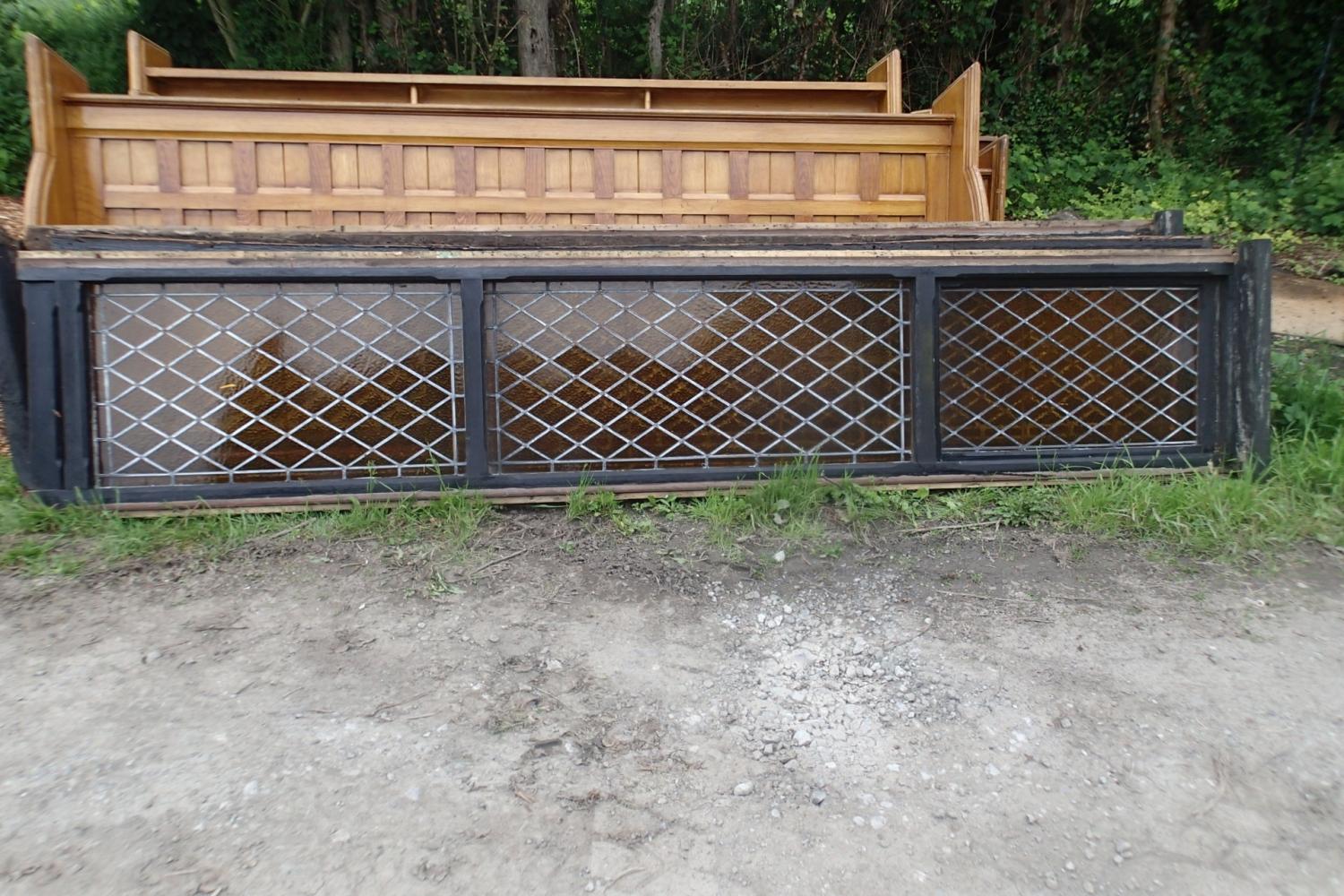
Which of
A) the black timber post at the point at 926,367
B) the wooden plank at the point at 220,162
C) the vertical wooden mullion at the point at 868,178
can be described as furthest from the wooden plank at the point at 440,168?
the black timber post at the point at 926,367

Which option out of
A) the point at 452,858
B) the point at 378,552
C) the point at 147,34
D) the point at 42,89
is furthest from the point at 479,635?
the point at 147,34

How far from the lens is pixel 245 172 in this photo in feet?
13.4

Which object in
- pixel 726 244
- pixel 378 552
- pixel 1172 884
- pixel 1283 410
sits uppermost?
pixel 726 244

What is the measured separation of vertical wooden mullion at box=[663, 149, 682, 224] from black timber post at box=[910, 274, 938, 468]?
170 cm

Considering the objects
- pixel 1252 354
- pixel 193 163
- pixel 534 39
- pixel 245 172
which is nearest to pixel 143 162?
pixel 193 163

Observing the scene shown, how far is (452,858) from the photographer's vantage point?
65.5 inches

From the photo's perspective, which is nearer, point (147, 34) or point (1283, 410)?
point (1283, 410)

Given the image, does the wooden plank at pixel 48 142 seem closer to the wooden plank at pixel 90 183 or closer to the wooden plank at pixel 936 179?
the wooden plank at pixel 90 183

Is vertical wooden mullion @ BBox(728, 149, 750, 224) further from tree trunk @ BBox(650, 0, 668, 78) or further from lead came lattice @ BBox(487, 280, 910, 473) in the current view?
tree trunk @ BBox(650, 0, 668, 78)

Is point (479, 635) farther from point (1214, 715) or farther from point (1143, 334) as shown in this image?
point (1143, 334)

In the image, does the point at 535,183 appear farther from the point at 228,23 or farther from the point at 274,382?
the point at 228,23

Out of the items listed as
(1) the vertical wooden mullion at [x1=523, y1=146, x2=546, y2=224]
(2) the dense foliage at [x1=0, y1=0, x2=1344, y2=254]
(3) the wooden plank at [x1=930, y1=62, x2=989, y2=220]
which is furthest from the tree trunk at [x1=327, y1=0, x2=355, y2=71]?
(3) the wooden plank at [x1=930, y1=62, x2=989, y2=220]

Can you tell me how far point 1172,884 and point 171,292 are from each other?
3.27 m

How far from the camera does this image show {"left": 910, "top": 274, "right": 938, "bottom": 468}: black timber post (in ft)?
10.1
